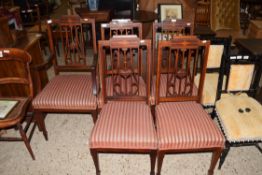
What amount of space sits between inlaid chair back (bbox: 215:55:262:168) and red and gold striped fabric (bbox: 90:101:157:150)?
68 centimetres

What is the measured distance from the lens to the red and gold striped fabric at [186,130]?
5.75ft

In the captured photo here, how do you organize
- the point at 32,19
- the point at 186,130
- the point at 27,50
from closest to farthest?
the point at 186,130
the point at 27,50
the point at 32,19

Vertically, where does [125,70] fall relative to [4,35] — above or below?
below

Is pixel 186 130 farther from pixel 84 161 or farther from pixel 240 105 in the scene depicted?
pixel 84 161

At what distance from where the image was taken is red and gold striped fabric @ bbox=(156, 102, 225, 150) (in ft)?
5.75

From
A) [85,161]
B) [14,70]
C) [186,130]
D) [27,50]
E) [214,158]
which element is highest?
[27,50]

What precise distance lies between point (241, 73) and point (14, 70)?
90.3 inches

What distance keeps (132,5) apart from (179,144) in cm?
318

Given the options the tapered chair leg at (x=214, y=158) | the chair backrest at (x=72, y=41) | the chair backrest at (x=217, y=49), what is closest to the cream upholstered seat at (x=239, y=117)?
the tapered chair leg at (x=214, y=158)

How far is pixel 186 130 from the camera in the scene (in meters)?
1.80

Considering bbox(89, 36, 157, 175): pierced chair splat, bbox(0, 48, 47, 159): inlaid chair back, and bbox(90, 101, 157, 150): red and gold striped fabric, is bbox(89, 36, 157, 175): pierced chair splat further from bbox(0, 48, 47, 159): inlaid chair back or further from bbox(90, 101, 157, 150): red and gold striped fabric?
bbox(0, 48, 47, 159): inlaid chair back

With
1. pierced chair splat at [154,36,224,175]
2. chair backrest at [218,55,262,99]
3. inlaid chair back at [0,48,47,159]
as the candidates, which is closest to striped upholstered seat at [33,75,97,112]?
inlaid chair back at [0,48,47,159]

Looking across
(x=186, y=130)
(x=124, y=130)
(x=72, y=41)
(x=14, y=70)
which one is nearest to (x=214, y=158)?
(x=186, y=130)

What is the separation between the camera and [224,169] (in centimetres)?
214
